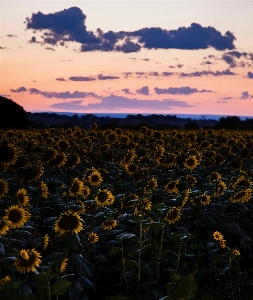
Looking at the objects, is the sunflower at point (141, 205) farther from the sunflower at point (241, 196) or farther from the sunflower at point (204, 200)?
the sunflower at point (241, 196)

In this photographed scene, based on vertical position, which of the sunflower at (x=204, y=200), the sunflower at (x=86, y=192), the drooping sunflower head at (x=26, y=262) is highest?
the sunflower at (x=86, y=192)

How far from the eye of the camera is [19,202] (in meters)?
5.41

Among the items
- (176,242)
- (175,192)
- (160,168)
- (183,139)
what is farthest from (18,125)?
(176,242)

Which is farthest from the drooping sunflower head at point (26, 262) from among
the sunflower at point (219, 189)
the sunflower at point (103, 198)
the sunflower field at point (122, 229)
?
the sunflower at point (219, 189)

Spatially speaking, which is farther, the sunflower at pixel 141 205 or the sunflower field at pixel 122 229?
the sunflower at pixel 141 205

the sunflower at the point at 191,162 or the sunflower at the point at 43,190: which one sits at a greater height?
the sunflower at the point at 191,162

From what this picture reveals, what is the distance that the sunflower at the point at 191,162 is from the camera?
27.7 ft

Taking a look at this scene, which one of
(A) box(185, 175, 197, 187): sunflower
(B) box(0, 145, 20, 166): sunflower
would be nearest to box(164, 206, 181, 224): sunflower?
(A) box(185, 175, 197, 187): sunflower

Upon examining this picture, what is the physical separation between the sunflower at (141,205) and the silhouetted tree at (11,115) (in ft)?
61.3

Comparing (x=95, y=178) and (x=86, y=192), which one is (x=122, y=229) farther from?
(x=95, y=178)

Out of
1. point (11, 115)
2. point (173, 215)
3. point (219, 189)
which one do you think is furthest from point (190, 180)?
point (11, 115)

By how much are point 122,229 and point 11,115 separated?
19033 millimetres

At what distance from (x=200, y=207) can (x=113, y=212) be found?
1.20 meters

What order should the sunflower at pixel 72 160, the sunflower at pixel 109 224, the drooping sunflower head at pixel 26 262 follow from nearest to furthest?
the drooping sunflower head at pixel 26 262, the sunflower at pixel 109 224, the sunflower at pixel 72 160
